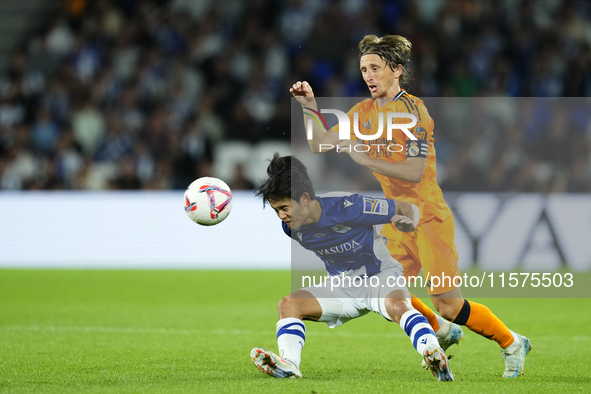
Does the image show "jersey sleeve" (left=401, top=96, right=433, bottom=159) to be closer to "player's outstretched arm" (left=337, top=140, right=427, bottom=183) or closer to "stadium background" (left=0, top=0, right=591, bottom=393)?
"player's outstretched arm" (left=337, top=140, right=427, bottom=183)

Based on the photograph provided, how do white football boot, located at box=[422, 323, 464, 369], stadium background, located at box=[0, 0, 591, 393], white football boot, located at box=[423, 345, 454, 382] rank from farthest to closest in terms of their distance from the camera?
stadium background, located at box=[0, 0, 591, 393] < white football boot, located at box=[422, 323, 464, 369] < white football boot, located at box=[423, 345, 454, 382]

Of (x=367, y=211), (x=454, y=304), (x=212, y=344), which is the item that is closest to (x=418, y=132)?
(x=367, y=211)

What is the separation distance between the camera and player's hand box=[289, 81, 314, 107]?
4.66 meters

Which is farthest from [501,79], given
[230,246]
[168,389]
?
[168,389]

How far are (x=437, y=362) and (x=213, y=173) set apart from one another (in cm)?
923

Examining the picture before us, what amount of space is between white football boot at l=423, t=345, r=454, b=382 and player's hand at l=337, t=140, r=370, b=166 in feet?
4.23

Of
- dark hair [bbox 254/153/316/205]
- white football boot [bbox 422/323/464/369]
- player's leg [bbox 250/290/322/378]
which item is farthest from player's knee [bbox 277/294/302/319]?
white football boot [bbox 422/323/464/369]

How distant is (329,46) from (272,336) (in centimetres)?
883

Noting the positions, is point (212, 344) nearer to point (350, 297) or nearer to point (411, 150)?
point (350, 297)

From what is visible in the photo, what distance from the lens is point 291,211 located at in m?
4.61

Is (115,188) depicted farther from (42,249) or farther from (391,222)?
(391,222)

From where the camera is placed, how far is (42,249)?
1186 cm

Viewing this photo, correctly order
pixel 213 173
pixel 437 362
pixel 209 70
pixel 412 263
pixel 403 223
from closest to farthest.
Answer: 1. pixel 437 362
2. pixel 403 223
3. pixel 412 263
4. pixel 213 173
5. pixel 209 70

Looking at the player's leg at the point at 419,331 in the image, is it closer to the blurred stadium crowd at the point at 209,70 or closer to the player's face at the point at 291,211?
the player's face at the point at 291,211
